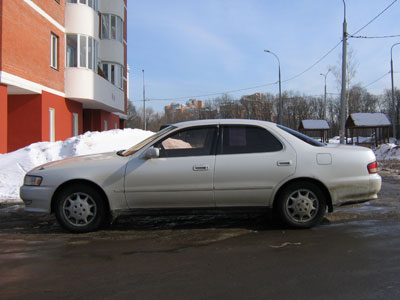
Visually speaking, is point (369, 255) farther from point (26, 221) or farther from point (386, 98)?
point (386, 98)

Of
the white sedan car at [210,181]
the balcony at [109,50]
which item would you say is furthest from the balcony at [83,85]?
the white sedan car at [210,181]

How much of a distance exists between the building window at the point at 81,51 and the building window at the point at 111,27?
16.2 ft

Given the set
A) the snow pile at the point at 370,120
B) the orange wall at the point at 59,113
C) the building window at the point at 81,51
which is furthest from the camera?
the snow pile at the point at 370,120

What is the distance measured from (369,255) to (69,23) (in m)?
18.5

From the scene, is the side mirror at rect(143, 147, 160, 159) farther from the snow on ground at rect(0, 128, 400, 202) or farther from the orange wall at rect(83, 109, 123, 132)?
the orange wall at rect(83, 109, 123, 132)

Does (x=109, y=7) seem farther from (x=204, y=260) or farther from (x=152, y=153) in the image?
(x=204, y=260)

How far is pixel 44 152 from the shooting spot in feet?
36.3

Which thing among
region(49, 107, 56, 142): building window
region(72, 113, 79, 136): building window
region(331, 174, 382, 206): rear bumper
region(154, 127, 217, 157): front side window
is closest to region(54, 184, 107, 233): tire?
region(154, 127, 217, 157): front side window

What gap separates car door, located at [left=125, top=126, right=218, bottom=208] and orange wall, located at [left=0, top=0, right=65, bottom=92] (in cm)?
990

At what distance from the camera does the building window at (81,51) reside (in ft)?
61.6

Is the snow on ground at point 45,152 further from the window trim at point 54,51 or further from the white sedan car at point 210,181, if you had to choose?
the window trim at point 54,51

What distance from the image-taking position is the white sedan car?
5.18 metres

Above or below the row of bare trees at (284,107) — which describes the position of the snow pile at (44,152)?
below

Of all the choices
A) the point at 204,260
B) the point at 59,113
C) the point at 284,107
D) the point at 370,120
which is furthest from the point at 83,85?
the point at 284,107
